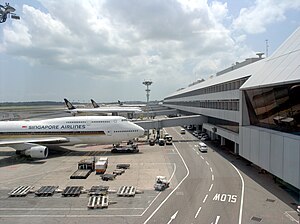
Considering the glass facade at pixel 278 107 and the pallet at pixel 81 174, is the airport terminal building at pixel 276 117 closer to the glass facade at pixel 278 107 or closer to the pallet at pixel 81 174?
the glass facade at pixel 278 107

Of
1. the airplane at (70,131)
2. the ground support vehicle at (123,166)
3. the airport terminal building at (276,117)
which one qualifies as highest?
the airport terminal building at (276,117)

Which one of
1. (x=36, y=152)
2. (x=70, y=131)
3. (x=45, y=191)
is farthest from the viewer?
(x=70, y=131)

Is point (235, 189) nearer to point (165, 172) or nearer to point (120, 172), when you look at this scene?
point (165, 172)

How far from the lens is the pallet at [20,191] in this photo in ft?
85.7

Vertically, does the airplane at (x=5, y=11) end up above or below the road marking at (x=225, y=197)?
above

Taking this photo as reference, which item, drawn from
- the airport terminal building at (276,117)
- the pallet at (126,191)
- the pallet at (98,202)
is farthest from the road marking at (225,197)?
the pallet at (98,202)

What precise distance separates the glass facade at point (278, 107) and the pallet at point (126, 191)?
1419cm

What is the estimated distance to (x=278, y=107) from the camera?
71.7 feet

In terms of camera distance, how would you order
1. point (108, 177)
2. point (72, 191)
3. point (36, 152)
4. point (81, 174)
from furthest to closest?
point (36, 152) → point (81, 174) → point (108, 177) → point (72, 191)

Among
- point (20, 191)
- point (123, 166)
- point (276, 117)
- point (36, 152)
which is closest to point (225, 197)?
point (276, 117)

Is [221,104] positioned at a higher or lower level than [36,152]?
higher

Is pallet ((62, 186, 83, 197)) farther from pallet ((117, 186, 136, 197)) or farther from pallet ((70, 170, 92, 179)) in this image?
pallet ((70, 170, 92, 179))

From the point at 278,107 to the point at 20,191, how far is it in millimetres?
25110

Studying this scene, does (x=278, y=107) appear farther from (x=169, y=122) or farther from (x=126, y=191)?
(x=169, y=122)
